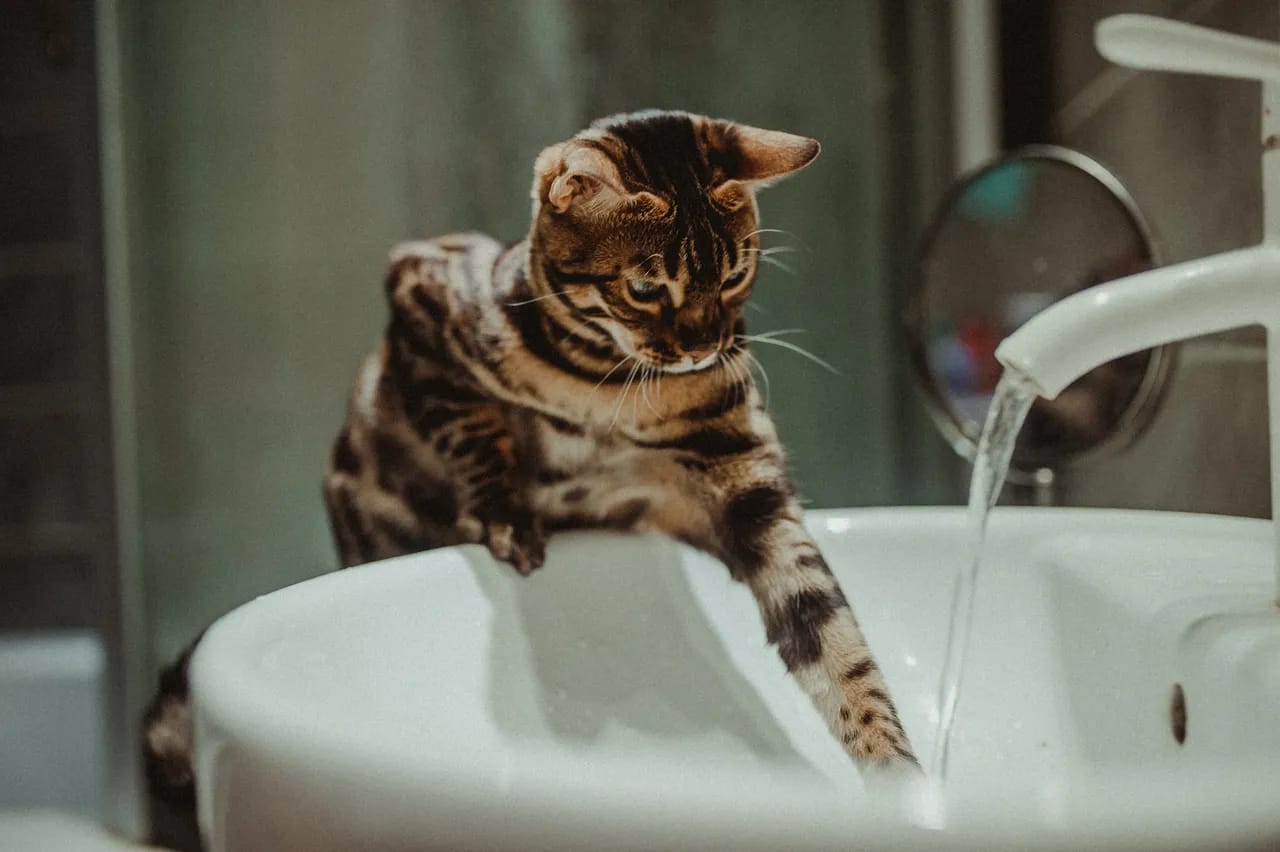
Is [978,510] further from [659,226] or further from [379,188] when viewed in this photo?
[379,188]

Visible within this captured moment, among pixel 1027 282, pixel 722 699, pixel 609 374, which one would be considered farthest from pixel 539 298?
pixel 1027 282

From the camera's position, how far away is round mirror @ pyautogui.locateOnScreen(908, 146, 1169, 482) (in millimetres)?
728

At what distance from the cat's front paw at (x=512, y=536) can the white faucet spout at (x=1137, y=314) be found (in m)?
0.32

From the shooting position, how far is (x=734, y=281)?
609mm

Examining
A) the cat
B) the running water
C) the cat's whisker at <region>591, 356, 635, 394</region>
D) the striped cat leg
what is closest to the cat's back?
the cat

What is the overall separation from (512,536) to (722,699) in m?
0.16

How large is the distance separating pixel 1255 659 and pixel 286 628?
0.41 metres

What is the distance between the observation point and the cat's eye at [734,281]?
602 millimetres

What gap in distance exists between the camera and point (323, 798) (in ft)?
0.82

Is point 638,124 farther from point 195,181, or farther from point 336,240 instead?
point 195,181

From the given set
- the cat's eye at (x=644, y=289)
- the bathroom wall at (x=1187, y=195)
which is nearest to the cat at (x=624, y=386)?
the cat's eye at (x=644, y=289)

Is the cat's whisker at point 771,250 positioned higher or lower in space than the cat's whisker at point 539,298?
higher

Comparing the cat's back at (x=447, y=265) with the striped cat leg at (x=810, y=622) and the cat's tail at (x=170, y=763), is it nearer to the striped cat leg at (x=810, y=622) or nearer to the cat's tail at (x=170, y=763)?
the striped cat leg at (x=810, y=622)

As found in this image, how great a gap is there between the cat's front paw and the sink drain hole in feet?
1.14
